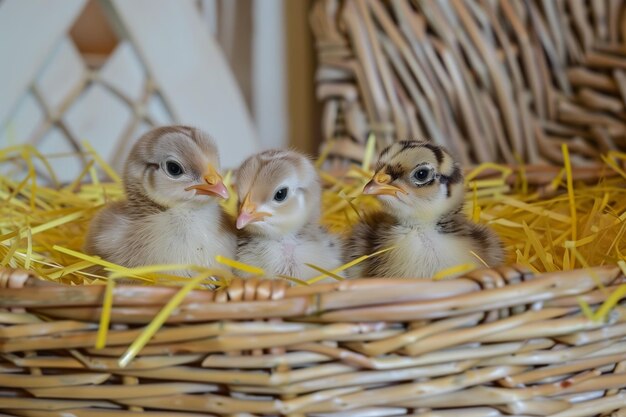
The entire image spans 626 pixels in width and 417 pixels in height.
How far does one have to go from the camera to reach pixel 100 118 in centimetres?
173

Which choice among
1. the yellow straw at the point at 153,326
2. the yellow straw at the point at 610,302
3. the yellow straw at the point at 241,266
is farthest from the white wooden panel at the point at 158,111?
the yellow straw at the point at 610,302

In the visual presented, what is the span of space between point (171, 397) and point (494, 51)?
1.28 meters

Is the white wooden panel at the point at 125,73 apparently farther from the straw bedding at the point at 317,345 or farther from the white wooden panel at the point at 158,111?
the straw bedding at the point at 317,345

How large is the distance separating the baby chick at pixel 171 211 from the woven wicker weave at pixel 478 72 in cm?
76

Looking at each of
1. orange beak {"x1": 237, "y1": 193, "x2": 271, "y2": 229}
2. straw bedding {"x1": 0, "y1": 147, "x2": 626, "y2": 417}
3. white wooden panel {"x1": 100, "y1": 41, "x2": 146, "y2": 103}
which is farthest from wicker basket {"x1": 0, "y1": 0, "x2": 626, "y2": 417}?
white wooden panel {"x1": 100, "y1": 41, "x2": 146, "y2": 103}

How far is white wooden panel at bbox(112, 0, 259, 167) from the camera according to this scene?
67.7 inches

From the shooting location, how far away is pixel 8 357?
28.4 inches

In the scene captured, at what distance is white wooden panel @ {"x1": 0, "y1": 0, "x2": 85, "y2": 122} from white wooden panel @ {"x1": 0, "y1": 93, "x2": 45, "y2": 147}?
0.03m

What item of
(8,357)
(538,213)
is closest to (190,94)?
(538,213)

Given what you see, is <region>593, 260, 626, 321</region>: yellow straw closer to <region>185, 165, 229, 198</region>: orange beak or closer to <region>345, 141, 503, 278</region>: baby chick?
<region>345, 141, 503, 278</region>: baby chick

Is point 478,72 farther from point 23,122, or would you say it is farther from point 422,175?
point 23,122

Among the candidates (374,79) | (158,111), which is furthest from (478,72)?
(158,111)

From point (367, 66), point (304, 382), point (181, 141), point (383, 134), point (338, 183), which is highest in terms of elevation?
point (367, 66)

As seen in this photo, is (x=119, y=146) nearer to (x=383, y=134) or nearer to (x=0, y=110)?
(x=0, y=110)
